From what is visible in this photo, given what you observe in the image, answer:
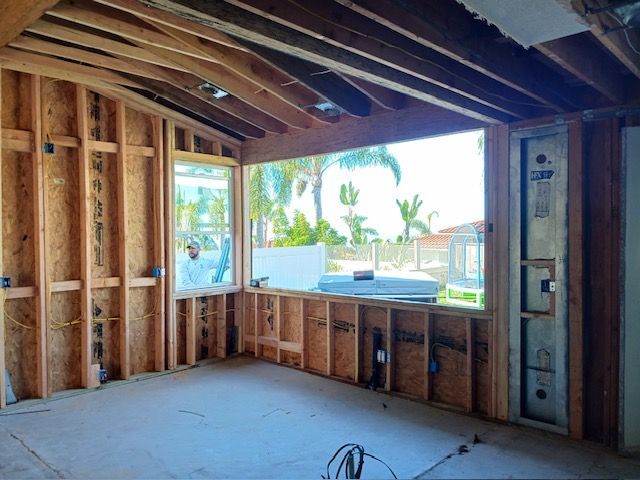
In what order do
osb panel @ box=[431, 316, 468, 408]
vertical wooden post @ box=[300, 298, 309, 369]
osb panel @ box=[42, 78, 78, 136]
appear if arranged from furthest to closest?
vertical wooden post @ box=[300, 298, 309, 369], osb panel @ box=[42, 78, 78, 136], osb panel @ box=[431, 316, 468, 408]

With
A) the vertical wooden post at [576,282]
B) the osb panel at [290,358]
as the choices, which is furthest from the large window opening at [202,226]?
the vertical wooden post at [576,282]

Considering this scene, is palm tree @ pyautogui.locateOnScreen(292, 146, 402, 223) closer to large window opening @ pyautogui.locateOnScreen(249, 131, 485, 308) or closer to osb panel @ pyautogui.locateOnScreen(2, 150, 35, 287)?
large window opening @ pyautogui.locateOnScreen(249, 131, 485, 308)

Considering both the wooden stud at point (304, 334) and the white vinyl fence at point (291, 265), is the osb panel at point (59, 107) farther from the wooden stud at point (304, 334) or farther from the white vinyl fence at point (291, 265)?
the white vinyl fence at point (291, 265)

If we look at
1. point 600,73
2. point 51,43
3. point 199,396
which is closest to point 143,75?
point 51,43

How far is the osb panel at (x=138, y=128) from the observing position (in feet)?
17.9

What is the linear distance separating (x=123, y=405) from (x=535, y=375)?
373cm

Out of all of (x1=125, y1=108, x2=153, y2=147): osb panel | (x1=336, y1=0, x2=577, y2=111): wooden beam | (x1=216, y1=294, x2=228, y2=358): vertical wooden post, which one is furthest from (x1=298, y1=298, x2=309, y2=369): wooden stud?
(x1=336, y1=0, x2=577, y2=111): wooden beam

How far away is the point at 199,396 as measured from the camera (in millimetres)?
4820

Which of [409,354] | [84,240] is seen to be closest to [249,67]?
[84,240]

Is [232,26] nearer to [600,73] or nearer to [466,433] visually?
[600,73]

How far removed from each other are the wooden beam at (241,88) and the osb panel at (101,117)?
1.36 m

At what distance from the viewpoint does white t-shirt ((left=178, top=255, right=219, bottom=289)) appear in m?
6.03

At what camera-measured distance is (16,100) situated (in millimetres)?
4711

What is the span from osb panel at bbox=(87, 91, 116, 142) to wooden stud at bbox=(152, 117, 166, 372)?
46cm
